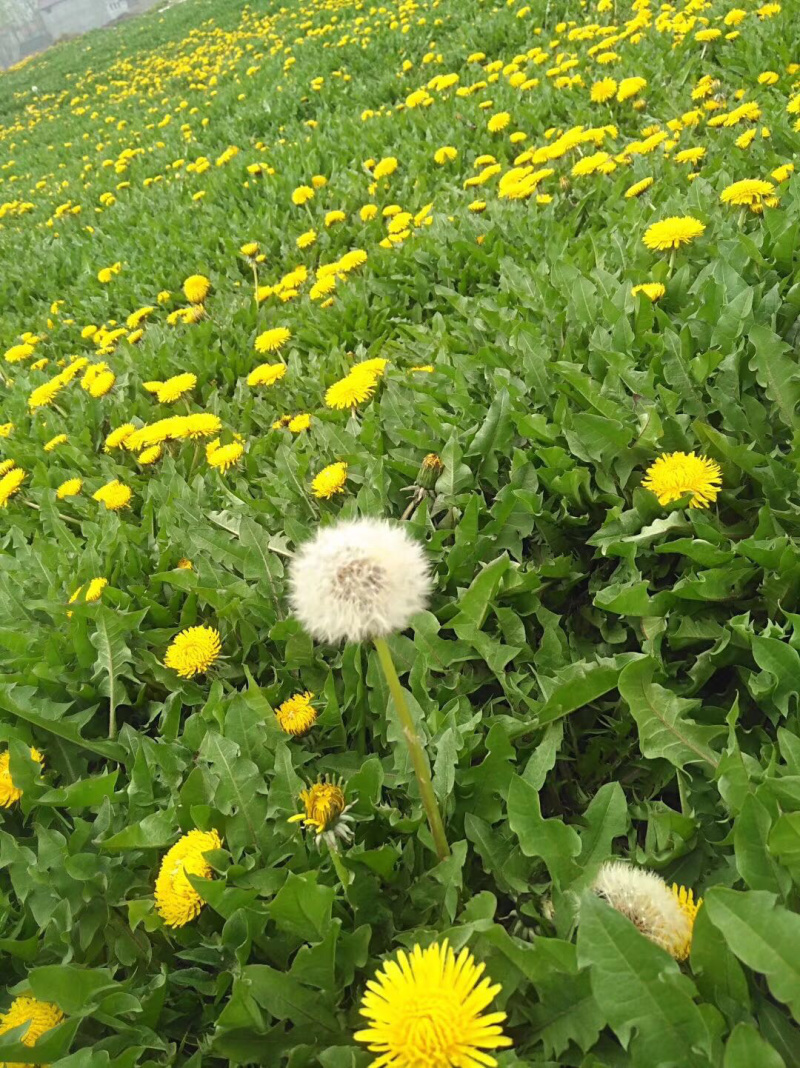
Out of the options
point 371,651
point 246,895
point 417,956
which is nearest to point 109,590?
point 371,651

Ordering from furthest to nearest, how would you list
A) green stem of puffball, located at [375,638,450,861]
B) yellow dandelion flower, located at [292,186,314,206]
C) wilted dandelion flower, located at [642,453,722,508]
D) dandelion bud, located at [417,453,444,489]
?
yellow dandelion flower, located at [292,186,314,206] < dandelion bud, located at [417,453,444,489] < wilted dandelion flower, located at [642,453,722,508] < green stem of puffball, located at [375,638,450,861]

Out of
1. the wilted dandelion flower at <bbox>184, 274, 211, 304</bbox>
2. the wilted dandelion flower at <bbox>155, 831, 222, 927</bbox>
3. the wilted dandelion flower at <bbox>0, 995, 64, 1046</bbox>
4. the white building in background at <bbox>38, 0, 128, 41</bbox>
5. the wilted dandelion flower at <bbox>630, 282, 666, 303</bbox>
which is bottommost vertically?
the wilted dandelion flower at <bbox>0, 995, 64, 1046</bbox>

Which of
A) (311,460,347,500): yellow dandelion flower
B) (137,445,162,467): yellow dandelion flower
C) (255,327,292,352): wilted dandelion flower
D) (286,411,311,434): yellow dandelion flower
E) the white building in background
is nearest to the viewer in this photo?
(311,460,347,500): yellow dandelion flower

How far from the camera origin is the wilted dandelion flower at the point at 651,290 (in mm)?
2320

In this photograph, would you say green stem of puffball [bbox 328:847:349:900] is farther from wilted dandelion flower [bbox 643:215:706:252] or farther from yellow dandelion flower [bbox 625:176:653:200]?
yellow dandelion flower [bbox 625:176:653:200]

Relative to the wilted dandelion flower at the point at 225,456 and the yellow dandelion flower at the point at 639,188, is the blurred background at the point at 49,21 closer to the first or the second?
the yellow dandelion flower at the point at 639,188

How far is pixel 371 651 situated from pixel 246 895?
2.07 feet

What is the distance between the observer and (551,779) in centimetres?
161

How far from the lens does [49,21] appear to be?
5675 centimetres

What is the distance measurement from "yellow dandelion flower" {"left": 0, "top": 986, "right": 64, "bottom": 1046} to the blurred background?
63.2m

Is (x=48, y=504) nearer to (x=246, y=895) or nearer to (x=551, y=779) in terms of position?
(x=246, y=895)

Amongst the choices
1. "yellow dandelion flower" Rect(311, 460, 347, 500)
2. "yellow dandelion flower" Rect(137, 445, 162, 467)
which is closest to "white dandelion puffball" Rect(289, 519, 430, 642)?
"yellow dandelion flower" Rect(311, 460, 347, 500)

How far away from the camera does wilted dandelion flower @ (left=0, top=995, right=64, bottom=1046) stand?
4.56 feet

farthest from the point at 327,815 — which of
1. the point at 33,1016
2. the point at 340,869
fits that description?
the point at 33,1016
